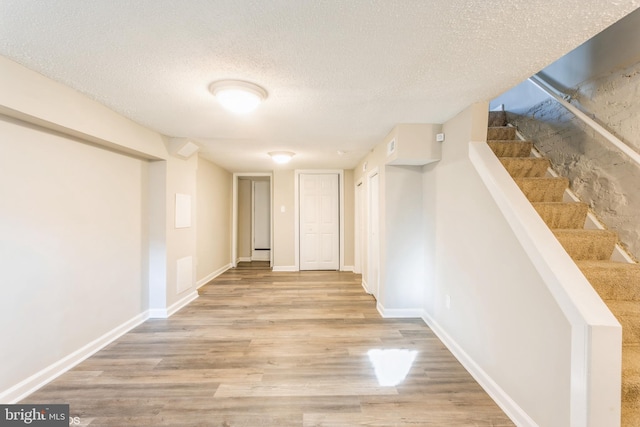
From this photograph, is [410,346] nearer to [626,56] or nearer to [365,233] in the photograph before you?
[365,233]

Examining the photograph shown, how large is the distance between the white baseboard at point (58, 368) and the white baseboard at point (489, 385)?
10.5 feet

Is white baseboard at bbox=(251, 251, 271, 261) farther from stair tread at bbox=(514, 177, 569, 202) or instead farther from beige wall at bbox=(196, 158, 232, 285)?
stair tread at bbox=(514, 177, 569, 202)

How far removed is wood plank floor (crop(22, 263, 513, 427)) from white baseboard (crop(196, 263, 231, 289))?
118 cm

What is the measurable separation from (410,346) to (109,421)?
2.32 m

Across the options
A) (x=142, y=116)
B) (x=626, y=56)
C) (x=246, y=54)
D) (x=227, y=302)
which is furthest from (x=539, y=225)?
(x=227, y=302)

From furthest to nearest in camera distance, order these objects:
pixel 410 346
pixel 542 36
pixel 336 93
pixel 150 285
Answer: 1. pixel 150 285
2. pixel 410 346
3. pixel 336 93
4. pixel 542 36

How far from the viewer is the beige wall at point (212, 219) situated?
4.51m

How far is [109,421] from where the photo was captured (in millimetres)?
1618

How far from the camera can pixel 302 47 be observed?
57.3 inches

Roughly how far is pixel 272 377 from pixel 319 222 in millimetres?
3895

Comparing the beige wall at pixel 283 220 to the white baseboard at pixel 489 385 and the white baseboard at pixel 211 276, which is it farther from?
the white baseboard at pixel 489 385

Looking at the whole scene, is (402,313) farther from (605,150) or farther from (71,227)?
(71,227)

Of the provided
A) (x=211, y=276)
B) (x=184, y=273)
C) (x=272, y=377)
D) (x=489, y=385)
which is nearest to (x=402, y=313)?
(x=489, y=385)

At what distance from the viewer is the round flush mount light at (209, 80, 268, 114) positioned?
183 cm
